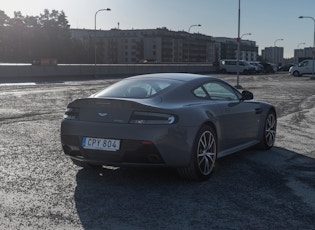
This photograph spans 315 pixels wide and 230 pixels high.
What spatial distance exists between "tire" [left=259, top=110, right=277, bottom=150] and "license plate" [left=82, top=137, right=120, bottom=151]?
3.21 m

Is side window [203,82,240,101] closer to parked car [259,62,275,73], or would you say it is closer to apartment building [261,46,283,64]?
parked car [259,62,275,73]

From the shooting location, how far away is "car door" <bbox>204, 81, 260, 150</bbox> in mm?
6375

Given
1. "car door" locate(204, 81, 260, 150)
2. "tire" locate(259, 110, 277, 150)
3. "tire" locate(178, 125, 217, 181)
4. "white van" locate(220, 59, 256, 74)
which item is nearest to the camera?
"tire" locate(178, 125, 217, 181)

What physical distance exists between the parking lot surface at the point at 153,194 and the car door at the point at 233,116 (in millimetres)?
362

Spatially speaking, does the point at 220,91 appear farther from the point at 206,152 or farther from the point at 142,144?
the point at 142,144

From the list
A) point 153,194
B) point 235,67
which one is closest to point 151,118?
point 153,194

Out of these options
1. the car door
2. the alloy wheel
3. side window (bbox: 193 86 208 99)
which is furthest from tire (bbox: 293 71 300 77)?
the alloy wheel

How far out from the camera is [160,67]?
55.5 metres

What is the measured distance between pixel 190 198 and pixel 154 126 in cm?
87

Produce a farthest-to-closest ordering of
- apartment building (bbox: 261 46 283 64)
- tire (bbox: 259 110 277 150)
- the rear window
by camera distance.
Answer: apartment building (bbox: 261 46 283 64), tire (bbox: 259 110 277 150), the rear window

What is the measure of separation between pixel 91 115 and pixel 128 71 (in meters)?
45.5

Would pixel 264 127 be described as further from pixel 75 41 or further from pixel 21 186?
pixel 75 41

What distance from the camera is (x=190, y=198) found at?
16.4ft

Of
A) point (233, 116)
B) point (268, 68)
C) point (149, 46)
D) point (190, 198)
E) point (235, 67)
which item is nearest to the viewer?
point (190, 198)
